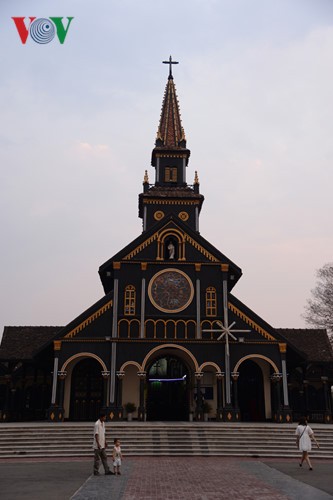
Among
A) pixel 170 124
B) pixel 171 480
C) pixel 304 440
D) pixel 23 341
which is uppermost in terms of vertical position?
pixel 170 124

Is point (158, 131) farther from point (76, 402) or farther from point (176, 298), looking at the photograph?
point (76, 402)

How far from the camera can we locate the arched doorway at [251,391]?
1303 inches

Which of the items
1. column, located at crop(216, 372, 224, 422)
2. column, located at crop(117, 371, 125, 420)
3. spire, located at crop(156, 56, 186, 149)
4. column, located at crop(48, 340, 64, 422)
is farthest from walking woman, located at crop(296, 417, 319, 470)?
spire, located at crop(156, 56, 186, 149)

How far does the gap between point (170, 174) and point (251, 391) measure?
18.8 metres

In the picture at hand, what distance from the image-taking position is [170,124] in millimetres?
44219

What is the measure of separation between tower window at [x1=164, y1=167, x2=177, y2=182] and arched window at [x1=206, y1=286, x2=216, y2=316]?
483 inches

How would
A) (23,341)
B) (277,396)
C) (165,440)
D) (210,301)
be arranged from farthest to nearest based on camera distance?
(23,341) < (210,301) < (277,396) < (165,440)

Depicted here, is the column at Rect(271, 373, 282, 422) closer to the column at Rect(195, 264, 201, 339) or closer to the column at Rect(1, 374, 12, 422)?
the column at Rect(195, 264, 201, 339)

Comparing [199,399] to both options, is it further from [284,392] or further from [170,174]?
[170,174]

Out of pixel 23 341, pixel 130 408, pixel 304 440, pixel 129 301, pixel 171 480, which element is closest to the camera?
pixel 171 480

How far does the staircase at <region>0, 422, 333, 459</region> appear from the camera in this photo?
70.5ft

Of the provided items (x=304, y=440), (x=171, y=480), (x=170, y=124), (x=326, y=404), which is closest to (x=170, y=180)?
(x=170, y=124)

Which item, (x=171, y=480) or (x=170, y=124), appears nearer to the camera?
(x=171, y=480)

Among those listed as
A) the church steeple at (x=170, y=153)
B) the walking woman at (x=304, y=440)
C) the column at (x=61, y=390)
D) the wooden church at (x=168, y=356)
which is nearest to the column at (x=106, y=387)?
the wooden church at (x=168, y=356)
